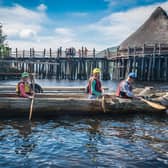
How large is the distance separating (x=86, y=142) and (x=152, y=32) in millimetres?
35847

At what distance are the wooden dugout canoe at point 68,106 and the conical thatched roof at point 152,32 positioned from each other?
98.8 ft

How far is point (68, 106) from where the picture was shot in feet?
42.2

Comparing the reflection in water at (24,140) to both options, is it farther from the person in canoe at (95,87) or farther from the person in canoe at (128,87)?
the person in canoe at (128,87)

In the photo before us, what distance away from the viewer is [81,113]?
13078mm

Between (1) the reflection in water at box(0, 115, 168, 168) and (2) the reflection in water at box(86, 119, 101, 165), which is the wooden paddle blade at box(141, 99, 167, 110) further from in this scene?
(2) the reflection in water at box(86, 119, 101, 165)

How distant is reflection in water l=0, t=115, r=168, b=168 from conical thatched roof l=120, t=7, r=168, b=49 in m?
30.9

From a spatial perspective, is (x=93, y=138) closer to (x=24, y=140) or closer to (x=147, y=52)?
(x=24, y=140)

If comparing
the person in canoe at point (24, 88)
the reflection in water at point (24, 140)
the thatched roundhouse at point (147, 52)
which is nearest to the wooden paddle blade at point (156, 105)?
A: the person in canoe at point (24, 88)

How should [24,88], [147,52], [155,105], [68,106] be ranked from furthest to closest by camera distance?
[147,52]
[24,88]
[155,105]
[68,106]

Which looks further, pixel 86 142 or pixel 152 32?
pixel 152 32

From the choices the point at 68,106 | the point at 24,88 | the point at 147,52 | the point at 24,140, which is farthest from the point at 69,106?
the point at 147,52

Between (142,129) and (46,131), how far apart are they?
3.16 metres

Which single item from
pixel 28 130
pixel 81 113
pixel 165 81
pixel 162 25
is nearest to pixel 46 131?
pixel 28 130

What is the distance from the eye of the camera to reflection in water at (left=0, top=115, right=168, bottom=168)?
26.5 ft
